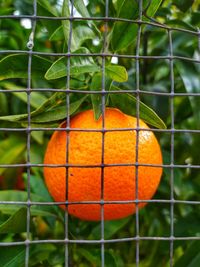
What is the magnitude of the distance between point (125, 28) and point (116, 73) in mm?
88

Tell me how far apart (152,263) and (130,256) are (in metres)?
0.05

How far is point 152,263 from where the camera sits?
1.05 m

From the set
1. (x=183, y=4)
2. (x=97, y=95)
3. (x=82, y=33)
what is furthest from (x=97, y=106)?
(x=183, y=4)

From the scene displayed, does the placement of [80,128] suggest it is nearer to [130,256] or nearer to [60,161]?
[60,161]

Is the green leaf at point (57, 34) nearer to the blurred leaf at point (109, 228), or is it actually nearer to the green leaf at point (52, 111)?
the green leaf at point (52, 111)

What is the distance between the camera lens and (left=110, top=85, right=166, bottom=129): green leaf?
2.17 feet

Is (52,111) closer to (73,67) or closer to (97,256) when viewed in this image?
(73,67)

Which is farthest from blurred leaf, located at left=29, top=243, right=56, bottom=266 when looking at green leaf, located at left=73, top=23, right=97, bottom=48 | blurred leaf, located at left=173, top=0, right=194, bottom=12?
blurred leaf, located at left=173, top=0, right=194, bottom=12

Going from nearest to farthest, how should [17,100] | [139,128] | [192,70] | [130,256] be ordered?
[139,128], [192,70], [17,100], [130,256]

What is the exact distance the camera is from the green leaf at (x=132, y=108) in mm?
663

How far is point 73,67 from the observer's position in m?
0.64

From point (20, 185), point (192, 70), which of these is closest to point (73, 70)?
point (192, 70)

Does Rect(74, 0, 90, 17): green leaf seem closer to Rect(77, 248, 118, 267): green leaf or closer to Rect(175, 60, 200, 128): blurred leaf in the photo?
Rect(175, 60, 200, 128): blurred leaf

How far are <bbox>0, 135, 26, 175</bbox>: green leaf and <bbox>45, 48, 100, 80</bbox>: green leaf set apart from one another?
266mm
